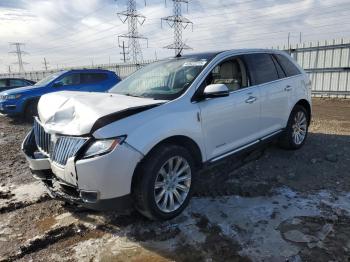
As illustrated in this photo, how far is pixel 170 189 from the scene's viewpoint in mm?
3658

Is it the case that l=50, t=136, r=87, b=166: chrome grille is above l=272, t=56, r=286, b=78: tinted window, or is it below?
below

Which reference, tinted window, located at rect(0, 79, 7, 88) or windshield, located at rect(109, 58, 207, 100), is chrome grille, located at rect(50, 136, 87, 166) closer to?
windshield, located at rect(109, 58, 207, 100)

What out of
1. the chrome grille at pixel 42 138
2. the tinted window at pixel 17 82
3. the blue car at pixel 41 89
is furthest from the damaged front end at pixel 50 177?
the tinted window at pixel 17 82

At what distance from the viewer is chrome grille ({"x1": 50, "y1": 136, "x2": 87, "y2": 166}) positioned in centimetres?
322

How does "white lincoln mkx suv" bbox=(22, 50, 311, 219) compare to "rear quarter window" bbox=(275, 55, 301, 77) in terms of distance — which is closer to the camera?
"white lincoln mkx suv" bbox=(22, 50, 311, 219)

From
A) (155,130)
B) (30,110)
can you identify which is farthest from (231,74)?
(30,110)

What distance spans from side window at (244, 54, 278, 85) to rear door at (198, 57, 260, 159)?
15cm

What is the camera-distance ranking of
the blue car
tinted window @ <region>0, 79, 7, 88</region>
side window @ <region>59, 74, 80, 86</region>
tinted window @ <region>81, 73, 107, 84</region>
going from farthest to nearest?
tinted window @ <region>0, 79, 7, 88</region>, tinted window @ <region>81, 73, 107, 84</region>, side window @ <region>59, 74, 80, 86</region>, the blue car

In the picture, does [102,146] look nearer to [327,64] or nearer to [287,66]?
[287,66]

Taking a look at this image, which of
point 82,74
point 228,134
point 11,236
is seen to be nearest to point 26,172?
point 11,236

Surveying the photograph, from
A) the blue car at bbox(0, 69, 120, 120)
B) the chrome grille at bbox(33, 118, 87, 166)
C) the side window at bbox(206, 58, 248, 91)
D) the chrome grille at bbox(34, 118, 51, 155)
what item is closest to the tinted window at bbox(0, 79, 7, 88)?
the blue car at bbox(0, 69, 120, 120)

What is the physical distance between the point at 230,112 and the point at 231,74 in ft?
2.34

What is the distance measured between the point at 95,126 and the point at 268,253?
1.96m

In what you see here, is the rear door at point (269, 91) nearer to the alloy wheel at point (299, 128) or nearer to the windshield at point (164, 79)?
the alloy wheel at point (299, 128)
